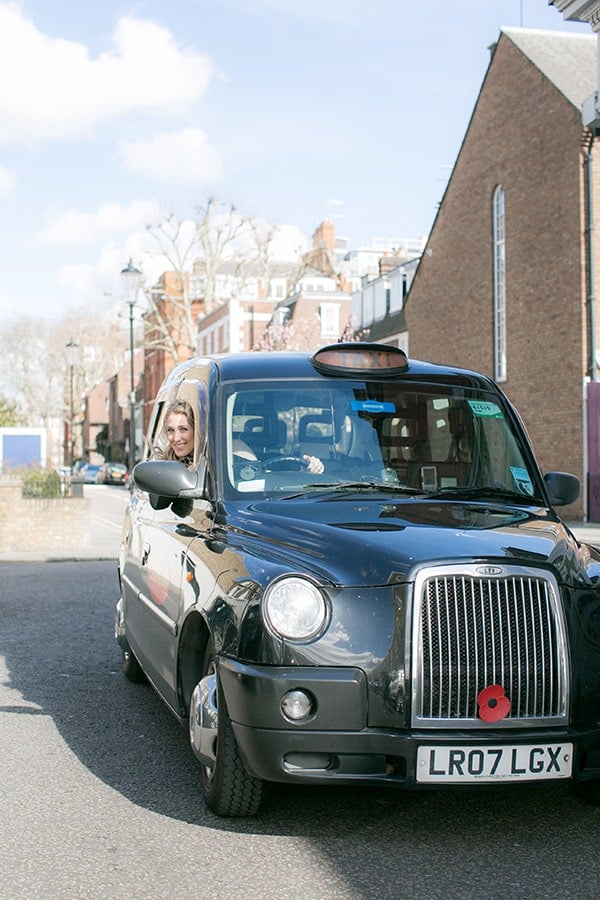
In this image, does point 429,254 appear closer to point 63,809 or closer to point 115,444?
point 63,809

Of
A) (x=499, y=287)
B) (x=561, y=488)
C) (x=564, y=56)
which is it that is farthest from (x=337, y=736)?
(x=564, y=56)

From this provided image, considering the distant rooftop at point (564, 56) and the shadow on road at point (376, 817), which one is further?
the distant rooftop at point (564, 56)

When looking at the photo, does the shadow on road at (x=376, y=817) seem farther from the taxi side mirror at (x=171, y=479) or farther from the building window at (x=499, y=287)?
the building window at (x=499, y=287)

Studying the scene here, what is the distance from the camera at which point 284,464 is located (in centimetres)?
512

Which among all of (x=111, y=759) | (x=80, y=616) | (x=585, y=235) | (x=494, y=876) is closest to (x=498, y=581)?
(x=494, y=876)

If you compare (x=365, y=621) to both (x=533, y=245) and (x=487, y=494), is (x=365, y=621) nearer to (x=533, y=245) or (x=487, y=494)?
(x=487, y=494)

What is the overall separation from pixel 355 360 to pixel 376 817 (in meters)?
2.16

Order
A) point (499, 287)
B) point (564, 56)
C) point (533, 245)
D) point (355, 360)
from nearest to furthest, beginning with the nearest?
point (355, 360) → point (533, 245) → point (564, 56) → point (499, 287)

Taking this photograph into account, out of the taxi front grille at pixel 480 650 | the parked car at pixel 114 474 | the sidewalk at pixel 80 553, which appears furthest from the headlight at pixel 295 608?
the parked car at pixel 114 474

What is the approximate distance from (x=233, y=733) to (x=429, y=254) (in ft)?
110

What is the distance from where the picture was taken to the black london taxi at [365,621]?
3.98 m

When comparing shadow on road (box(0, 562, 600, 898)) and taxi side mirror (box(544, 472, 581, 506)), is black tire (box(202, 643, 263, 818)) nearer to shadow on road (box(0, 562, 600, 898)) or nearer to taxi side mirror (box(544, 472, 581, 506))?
shadow on road (box(0, 562, 600, 898))

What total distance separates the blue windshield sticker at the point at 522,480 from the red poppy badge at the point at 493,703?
59.9 inches

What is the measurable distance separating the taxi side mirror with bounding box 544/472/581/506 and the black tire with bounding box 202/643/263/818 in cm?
200
